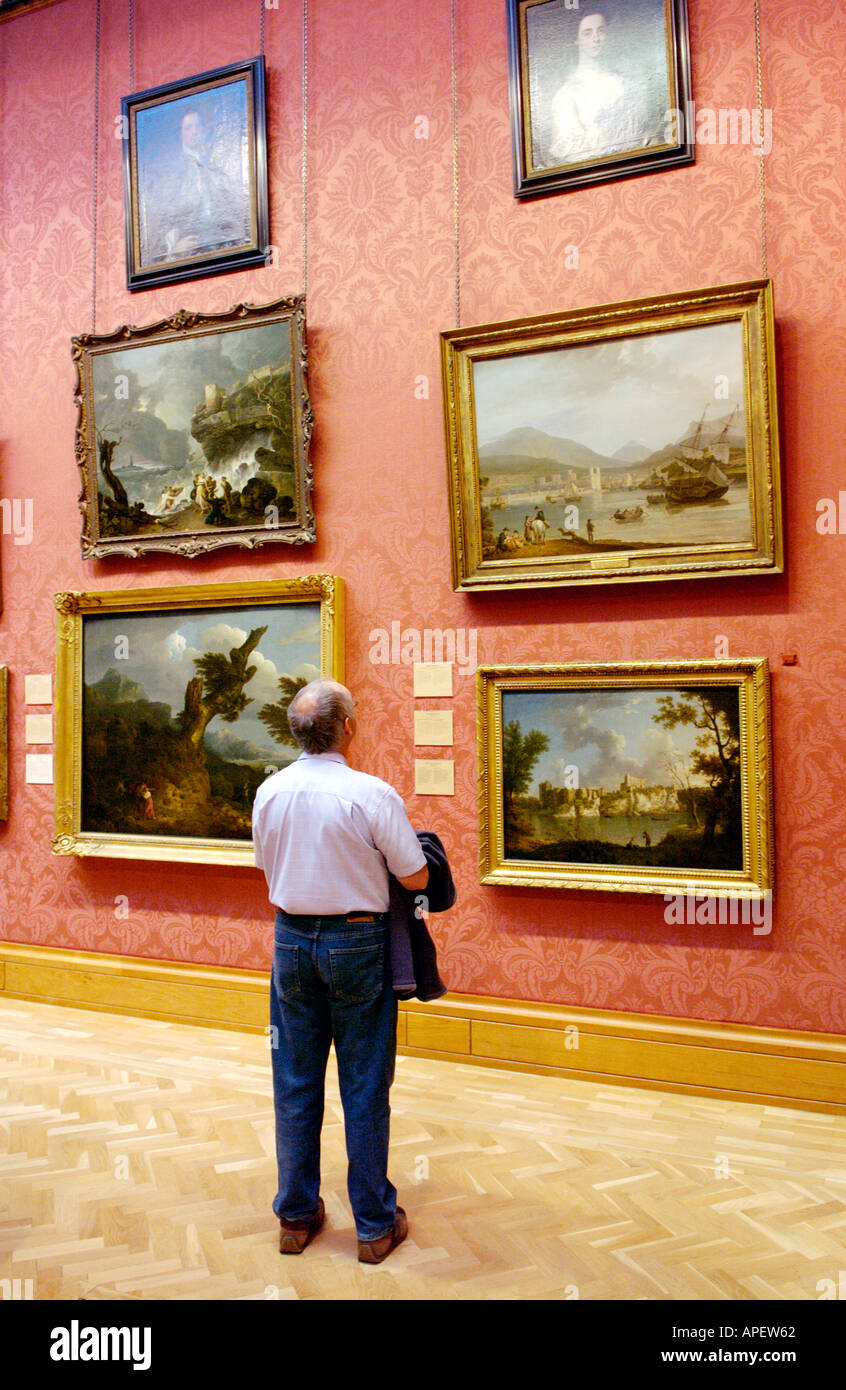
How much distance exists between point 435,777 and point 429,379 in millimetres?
2484

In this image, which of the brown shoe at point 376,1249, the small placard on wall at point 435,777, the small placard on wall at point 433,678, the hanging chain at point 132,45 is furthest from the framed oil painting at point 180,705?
the hanging chain at point 132,45

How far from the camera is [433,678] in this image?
6152 mm

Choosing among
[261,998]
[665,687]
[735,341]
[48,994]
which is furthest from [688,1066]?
[48,994]

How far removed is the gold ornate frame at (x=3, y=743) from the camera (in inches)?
295

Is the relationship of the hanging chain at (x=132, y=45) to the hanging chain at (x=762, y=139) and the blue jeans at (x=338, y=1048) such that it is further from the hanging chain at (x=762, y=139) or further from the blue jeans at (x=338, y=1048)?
the blue jeans at (x=338, y=1048)

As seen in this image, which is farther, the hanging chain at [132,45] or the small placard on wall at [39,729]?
the small placard on wall at [39,729]

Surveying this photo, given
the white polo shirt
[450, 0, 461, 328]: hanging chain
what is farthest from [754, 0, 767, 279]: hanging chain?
the white polo shirt

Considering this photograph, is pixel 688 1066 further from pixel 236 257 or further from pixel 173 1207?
pixel 236 257

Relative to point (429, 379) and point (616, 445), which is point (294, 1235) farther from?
point (429, 379)

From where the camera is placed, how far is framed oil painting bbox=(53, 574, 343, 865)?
6.54m

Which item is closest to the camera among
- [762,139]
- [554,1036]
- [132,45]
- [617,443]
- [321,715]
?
[321,715]

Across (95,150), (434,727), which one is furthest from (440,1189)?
(95,150)

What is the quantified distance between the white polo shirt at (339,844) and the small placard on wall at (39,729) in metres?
4.22

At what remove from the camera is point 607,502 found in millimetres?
5637
